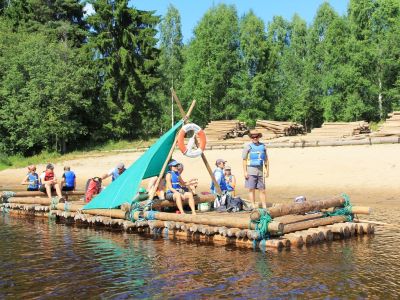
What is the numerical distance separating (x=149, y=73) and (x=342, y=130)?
2132cm

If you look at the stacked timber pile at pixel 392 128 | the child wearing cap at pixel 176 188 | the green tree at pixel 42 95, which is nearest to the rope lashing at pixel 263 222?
the child wearing cap at pixel 176 188

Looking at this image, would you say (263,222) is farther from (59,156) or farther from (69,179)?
(59,156)

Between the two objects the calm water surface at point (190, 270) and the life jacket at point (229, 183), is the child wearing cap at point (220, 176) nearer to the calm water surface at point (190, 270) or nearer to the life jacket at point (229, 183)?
the life jacket at point (229, 183)

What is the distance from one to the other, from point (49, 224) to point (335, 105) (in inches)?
1488

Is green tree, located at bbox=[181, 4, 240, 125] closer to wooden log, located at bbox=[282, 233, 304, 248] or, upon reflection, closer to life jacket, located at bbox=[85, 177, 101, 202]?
life jacket, located at bbox=[85, 177, 101, 202]

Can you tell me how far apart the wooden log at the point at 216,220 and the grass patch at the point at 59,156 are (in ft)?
96.3

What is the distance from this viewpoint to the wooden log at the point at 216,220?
11.2 meters

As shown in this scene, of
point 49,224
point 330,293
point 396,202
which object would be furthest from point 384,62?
point 330,293

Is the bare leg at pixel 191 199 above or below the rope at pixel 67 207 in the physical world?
above

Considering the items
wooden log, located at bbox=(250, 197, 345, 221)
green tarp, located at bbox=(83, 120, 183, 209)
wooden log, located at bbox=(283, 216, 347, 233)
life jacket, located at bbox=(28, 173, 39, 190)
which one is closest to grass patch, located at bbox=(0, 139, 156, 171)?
life jacket, located at bbox=(28, 173, 39, 190)

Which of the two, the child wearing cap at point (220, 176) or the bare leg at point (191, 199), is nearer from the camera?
the bare leg at point (191, 199)

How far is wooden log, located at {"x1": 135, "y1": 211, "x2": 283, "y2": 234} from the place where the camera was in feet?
36.7

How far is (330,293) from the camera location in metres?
8.06

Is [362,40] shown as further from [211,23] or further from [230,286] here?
[230,286]
